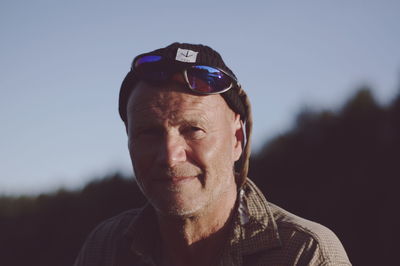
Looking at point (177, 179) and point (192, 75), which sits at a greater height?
point (192, 75)

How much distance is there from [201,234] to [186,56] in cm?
102

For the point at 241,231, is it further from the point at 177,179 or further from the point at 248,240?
the point at 177,179

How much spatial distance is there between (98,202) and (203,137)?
1708 centimetres

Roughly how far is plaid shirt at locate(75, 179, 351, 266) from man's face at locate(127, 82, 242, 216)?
0.75ft

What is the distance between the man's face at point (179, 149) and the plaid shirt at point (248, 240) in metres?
0.23

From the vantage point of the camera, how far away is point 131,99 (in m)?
2.51

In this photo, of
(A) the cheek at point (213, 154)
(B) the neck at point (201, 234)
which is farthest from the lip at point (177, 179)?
(B) the neck at point (201, 234)

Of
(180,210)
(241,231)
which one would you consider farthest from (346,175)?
(180,210)

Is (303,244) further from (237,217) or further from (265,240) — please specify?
(237,217)

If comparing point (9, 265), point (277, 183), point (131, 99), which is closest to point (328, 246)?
point (131, 99)

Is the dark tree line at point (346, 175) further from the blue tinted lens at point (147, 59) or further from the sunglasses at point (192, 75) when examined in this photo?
the blue tinted lens at point (147, 59)

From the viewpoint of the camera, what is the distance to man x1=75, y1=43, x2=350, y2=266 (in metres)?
2.20

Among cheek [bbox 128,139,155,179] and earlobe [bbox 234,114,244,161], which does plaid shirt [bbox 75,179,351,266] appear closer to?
earlobe [bbox 234,114,244,161]

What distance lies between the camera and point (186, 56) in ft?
7.88
